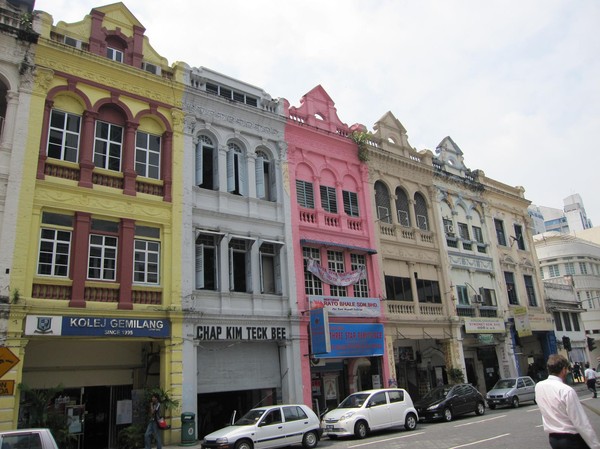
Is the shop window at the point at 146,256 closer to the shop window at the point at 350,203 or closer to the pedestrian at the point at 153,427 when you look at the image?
the pedestrian at the point at 153,427

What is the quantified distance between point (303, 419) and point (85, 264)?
8.22 metres

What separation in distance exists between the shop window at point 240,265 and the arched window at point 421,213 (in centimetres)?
1129

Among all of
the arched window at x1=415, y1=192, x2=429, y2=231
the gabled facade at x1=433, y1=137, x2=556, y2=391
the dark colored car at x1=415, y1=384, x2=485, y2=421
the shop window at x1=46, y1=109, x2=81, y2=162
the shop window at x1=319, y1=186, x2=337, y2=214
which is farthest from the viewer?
the gabled facade at x1=433, y1=137, x2=556, y2=391

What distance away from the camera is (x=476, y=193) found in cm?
3200

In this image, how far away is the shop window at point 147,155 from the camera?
1842 cm

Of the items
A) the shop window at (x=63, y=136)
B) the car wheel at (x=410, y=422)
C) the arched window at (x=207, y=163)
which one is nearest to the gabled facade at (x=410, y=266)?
the car wheel at (x=410, y=422)

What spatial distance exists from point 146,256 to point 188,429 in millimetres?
5813

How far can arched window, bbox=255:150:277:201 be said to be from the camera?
21.2 m

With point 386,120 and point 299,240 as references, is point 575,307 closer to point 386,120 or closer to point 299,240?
point 386,120

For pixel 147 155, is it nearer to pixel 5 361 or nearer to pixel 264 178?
pixel 264 178

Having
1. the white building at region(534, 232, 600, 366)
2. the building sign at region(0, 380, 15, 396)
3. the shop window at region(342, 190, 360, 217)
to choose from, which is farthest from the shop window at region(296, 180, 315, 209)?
the white building at region(534, 232, 600, 366)

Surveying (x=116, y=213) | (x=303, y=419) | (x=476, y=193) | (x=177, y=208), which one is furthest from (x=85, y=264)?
(x=476, y=193)

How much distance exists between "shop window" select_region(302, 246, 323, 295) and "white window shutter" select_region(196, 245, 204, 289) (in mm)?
4791

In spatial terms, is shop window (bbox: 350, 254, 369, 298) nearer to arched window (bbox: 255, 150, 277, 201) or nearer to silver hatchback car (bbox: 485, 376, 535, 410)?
arched window (bbox: 255, 150, 277, 201)
